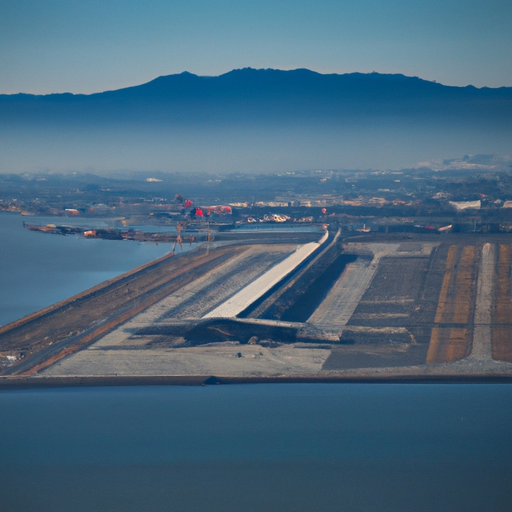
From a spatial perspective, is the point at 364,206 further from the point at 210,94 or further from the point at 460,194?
the point at 210,94

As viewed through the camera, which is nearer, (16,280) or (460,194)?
(16,280)

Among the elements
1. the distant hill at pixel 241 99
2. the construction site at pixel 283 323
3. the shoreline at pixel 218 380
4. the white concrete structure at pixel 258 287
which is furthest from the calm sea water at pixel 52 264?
the distant hill at pixel 241 99

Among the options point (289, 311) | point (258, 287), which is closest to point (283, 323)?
point (289, 311)

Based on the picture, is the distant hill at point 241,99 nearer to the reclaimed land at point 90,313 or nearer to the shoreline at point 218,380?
the reclaimed land at point 90,313

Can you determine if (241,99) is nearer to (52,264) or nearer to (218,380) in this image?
(52,264)

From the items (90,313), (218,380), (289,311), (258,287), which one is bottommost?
(218,380)

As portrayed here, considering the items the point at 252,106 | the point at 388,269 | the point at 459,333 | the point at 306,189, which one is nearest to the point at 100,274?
the point at 388,269

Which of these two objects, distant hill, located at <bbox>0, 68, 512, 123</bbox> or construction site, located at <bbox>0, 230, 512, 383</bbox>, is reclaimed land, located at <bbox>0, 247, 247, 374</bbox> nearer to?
construction site, located at <bbox>0, 230, 512, 383</bbox>
